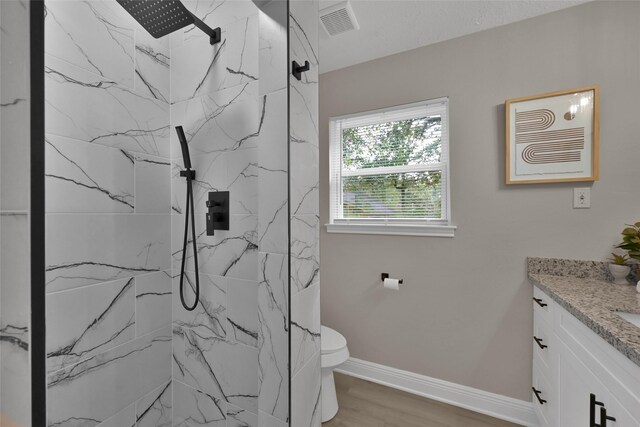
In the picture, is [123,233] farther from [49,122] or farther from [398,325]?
[398,325]

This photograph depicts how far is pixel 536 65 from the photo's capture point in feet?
5.56

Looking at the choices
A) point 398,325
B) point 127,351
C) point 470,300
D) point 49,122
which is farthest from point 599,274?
point 49,122

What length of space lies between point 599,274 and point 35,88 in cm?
232

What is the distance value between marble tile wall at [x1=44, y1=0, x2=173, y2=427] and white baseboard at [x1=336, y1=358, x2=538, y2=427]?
141 cm

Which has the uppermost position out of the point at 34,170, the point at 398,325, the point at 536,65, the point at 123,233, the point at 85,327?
the point at 536,65

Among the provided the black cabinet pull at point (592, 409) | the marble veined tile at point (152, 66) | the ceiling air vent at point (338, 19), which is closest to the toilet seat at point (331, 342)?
the black cabinet pull at point (592, 409)

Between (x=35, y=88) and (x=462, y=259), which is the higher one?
(x=35, y=88)

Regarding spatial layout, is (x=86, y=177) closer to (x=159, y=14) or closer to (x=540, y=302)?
(x=159, y=14)

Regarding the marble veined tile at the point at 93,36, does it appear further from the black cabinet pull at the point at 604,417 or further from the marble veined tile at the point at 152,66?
the black cabinet pull at the point at 604,417

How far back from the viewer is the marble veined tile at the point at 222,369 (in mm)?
1123

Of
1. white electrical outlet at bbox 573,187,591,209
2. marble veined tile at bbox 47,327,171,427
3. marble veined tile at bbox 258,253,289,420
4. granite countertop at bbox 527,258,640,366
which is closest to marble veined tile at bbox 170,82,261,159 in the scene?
marble veined tile at bbox 258,253,289,420

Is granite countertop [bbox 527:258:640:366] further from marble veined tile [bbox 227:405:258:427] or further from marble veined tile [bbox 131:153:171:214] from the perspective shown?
marble veined tile [bbox 131:153:171:214]

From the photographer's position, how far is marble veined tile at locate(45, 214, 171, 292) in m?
0.91

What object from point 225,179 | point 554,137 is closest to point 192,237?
point 225,179
